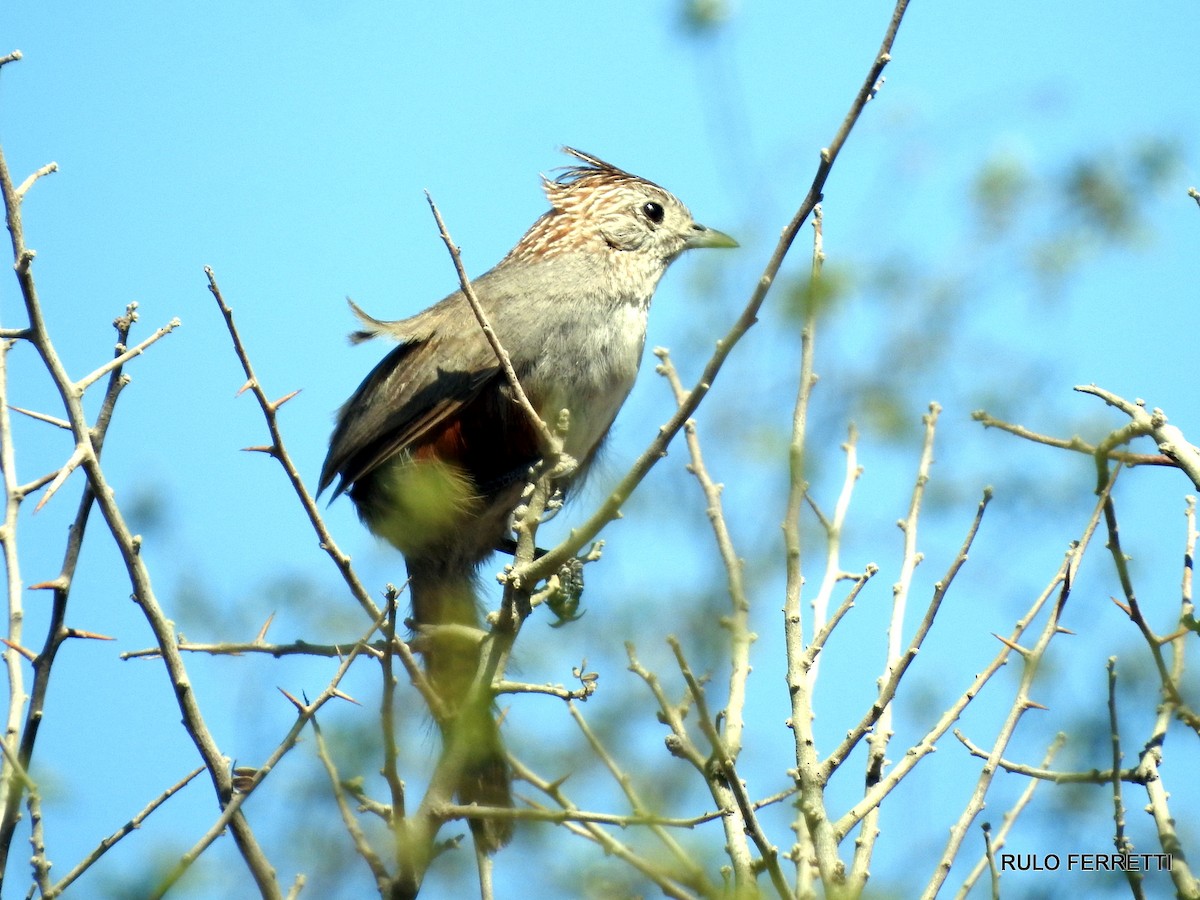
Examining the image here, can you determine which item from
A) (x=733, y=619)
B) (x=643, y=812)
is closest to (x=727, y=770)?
(x=643, y=812)

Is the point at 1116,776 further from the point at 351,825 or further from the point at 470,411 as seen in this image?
the point at 470,411

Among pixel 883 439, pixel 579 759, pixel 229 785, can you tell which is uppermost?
pixel 883 439

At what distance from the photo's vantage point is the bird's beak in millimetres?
6461

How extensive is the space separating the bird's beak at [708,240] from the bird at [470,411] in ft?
1.75

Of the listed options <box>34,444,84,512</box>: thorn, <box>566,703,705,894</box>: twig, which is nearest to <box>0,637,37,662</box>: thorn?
<box>34,444,84,512</box>: thorn

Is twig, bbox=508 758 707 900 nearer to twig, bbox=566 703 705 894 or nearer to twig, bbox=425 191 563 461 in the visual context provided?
twig, bbox=566 703 705 894

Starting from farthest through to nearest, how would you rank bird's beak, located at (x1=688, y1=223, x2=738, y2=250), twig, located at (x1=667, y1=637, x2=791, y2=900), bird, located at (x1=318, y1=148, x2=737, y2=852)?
bird's beak, located at (x1=688, y1=223, x2=738, y2=250), bird, located at (x1=318, y1=148, x2=737, y2=852), twig, located at (x1=667, y1=637, x2=791, y2=900)

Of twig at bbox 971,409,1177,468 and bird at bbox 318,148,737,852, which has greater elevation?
bird at bbox 318,148,737,852

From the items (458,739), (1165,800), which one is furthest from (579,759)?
(1165,800)

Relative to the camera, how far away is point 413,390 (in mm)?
5570

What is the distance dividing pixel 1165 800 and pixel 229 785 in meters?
2.27

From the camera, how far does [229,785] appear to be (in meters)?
3.14

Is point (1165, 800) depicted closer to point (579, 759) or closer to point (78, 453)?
point (579, 759)

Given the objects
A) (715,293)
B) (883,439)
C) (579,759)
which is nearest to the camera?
(579,759)
